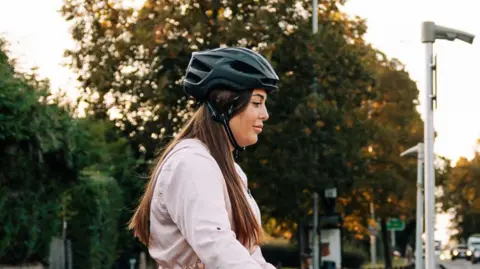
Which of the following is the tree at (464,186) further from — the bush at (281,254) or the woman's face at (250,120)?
the woman's face at (250,120)

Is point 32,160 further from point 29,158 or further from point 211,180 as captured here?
point 211,180

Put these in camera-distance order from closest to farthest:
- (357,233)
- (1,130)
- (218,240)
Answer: (218,240)
(1,130)
(357,233)

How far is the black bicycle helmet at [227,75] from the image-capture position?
351 cm

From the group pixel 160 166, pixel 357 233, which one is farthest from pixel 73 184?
pixel 357 233

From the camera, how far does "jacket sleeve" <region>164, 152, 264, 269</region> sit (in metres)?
3.17

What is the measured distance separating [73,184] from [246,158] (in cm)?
1584

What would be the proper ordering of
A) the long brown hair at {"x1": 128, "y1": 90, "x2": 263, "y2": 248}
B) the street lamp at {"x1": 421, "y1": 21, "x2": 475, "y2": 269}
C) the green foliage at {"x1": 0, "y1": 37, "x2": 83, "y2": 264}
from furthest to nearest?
the street lamp at {"x1": 421, "y1": 21, "x2": 475, "y2": 269}
the green foliage at {"x1": 0, "y1": 37, "x2": 83, "y2": 264}
the long brown hair at {"x1": 128, "y1": 90, "x2": 263, "y2": 248}

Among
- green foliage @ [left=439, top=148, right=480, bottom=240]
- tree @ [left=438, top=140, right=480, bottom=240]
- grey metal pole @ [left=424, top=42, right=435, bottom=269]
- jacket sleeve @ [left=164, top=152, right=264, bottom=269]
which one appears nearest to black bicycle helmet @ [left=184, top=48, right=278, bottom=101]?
jacket sleeve @ [left=164, top=152, right=264, bottom=269]

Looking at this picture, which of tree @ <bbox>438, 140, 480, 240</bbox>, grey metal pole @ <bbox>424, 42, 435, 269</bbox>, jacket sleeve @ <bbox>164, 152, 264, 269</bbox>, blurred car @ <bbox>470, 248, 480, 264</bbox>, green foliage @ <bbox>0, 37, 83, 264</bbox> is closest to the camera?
jacket sleeve @ <bbox>164, 152, 264, 269</bbox>

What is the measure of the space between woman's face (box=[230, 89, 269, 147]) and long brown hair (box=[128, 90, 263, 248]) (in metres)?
0.02

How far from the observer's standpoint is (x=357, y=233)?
59.2 metres

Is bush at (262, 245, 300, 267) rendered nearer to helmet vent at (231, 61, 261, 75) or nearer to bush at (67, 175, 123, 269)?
bush at (67, 175, 123, 269)

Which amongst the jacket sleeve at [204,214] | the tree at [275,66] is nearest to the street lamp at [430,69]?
the tree at [275,66]

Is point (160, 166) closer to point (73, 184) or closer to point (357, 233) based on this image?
point (73, 184)
